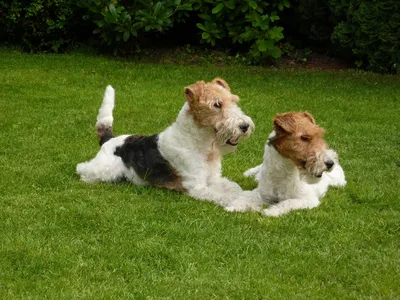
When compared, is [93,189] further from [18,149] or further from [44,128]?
[44,128]

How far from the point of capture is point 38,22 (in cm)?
1486

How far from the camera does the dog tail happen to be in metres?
7.50

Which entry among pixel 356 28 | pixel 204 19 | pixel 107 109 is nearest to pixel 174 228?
pixel 107 109

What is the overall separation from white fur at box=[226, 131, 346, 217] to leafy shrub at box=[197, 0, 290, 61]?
26.1 ft

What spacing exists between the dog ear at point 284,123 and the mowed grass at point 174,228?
2.46ft

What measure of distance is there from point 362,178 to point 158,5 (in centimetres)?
747

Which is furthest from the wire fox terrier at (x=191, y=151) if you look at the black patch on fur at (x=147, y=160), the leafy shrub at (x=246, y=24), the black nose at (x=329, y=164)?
the leafy shrub at (x=246, y=24)

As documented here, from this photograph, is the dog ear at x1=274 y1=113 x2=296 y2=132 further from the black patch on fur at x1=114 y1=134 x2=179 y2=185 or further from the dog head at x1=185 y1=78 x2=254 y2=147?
the black patch on fur at x1=114 y1=134 x2=179 y2=185

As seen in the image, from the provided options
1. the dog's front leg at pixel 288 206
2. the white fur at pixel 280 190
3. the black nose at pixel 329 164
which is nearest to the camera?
the black nose at pixel 329 164

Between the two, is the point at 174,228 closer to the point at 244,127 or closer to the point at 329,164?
the point at 244,127

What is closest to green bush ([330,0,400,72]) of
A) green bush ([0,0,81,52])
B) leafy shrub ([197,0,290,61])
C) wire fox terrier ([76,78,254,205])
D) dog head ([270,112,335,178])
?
leafy shrub ([197,0,290,61])

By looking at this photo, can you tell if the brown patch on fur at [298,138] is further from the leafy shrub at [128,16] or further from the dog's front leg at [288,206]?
the leafy shrub at [128,16]

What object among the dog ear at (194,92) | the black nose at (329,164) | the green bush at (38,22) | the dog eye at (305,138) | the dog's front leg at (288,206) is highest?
the dog ear at (194,92)

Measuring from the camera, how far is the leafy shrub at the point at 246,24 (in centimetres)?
1416
